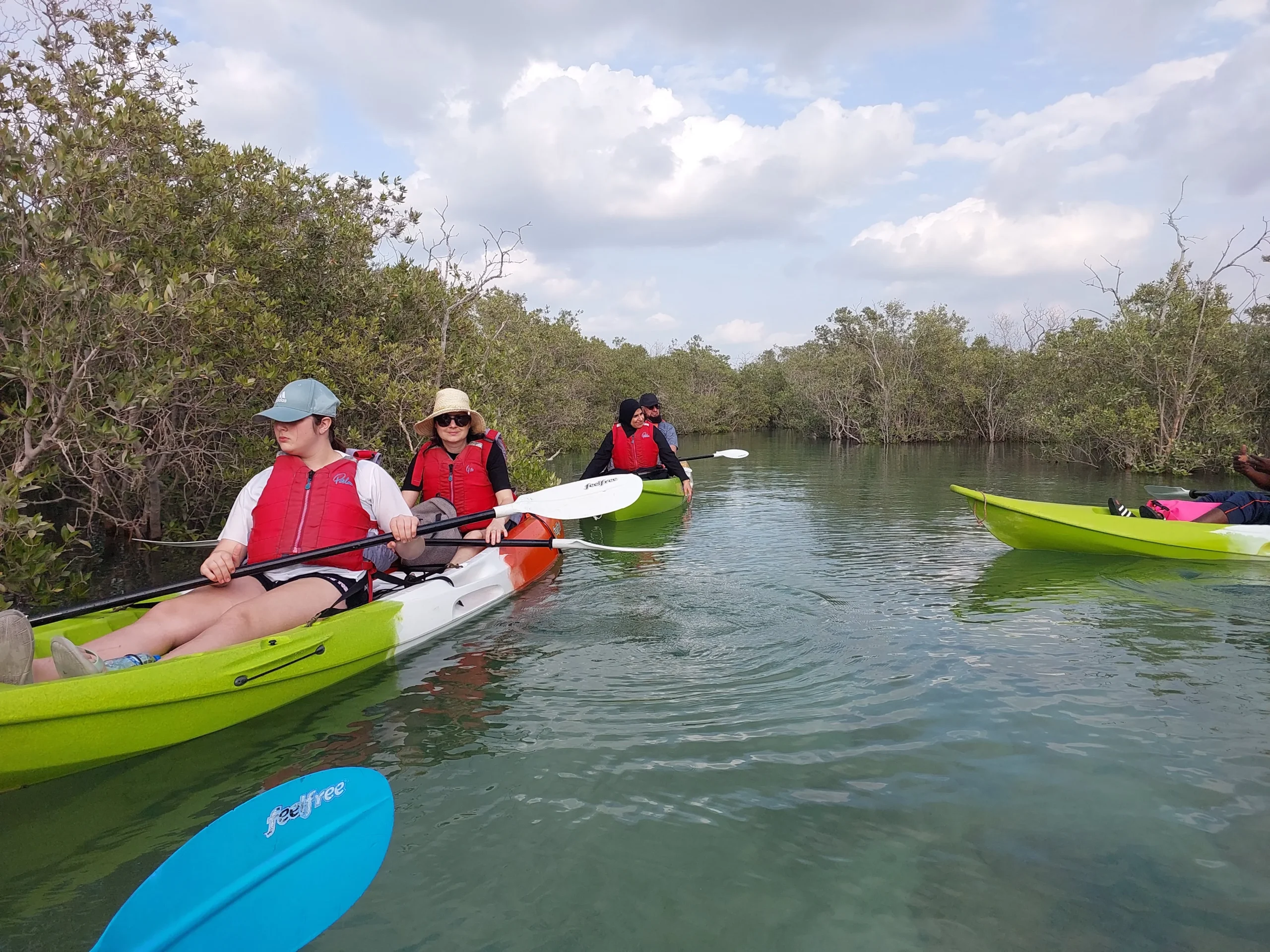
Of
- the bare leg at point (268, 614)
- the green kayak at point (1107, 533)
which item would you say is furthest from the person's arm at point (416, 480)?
the green kayak at point (1107, 533)

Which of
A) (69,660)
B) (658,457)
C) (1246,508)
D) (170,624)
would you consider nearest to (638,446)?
(658,457)

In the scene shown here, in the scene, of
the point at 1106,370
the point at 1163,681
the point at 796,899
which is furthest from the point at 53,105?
the point at 1106,370

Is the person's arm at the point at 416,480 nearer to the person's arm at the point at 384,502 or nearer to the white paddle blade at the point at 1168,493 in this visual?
the person's arm at the point at 384,502

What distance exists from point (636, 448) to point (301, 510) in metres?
6.13

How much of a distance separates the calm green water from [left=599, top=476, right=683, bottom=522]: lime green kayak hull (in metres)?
4.17

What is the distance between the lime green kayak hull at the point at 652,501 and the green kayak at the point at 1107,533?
3842mm

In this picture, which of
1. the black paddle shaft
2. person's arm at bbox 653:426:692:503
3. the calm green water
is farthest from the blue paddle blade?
person's arm at bbox 653:426:692:503

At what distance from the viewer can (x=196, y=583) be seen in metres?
3.63

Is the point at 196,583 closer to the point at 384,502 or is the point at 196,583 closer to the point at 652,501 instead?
the point at 384,502

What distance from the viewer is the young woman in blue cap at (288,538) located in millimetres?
3506

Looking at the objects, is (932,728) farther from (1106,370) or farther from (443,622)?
(1106,370)

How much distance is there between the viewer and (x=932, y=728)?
3455mm

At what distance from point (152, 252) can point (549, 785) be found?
20.9ft

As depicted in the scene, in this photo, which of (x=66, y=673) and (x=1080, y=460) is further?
(x=1080, y=460)
